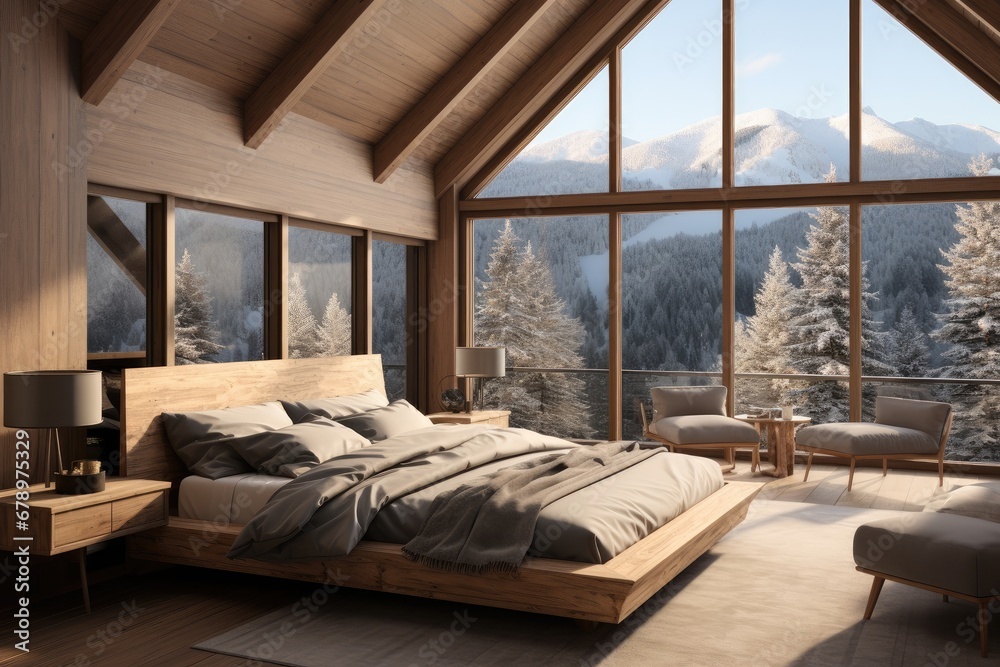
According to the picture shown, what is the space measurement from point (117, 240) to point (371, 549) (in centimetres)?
236

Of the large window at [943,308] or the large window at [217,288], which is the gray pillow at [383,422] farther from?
the large window at [943,308]

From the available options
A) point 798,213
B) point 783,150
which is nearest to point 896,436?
point 798,213

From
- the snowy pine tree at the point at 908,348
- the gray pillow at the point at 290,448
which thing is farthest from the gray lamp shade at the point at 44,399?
the snowy pine tree at the point at 908,348

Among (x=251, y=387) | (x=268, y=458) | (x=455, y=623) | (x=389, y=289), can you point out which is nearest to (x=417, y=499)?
(x=455, y=623)

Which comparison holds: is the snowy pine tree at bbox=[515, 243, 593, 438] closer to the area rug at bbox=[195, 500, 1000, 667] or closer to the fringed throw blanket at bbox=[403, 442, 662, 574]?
the area rug at bbox=[195, 500, 1000, 667]

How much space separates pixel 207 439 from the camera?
4.89m

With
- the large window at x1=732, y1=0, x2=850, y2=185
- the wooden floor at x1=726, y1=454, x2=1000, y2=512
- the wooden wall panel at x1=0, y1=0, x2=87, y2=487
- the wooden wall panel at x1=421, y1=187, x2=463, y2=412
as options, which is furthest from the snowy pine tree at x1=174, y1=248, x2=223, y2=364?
the large window at x1=732, y1=0, x2=850, y2=185

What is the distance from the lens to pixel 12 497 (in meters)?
3.95

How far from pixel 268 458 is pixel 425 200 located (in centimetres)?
406

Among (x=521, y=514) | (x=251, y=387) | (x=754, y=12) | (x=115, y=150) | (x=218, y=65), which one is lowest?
(x=521, y=514)

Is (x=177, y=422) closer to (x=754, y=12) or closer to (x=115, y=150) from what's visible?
(x=115, y=150)

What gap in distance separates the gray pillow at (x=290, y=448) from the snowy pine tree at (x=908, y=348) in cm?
501

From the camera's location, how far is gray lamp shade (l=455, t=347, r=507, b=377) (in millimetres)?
7383

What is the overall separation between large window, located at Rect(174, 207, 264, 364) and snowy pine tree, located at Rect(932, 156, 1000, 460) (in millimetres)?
5605
